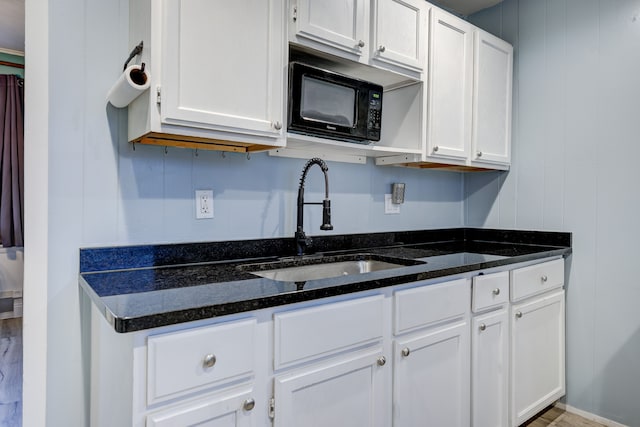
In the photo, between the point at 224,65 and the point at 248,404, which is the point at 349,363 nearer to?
the point at 248,404

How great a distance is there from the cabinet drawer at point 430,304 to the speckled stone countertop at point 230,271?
65 mm

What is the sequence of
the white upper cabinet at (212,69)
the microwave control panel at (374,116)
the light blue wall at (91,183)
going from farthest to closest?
1. the microwave control panel at (374,116)
2. the light blue wall at (91,183)
3. the white upper cabinet at (212,69)

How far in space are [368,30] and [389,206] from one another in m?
0.97

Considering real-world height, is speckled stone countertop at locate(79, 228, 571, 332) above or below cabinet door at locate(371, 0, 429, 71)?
below

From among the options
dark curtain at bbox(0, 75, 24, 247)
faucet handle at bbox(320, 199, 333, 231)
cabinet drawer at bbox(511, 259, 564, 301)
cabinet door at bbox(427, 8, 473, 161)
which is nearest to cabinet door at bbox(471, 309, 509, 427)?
cabinet drawer at bbox(511, 259, 564, 301)

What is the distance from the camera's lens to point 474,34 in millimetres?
2236

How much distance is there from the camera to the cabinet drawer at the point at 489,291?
1710 mm

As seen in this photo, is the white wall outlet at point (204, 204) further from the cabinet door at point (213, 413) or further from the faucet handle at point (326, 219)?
the cabinet door at point (213, 413)

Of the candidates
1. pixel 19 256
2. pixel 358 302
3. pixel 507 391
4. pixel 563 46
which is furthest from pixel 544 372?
pixel 19 256

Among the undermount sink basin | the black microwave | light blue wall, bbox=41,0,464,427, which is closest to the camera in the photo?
light blue wall, bbox=41,0,464,427

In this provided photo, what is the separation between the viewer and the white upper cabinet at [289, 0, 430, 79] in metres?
1.54

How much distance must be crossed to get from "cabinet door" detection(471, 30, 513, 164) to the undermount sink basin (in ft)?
2.77

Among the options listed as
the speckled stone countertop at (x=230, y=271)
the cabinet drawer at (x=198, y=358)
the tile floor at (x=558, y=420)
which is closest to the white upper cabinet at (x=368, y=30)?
the speckled stone countertop at (x=230, y=271)

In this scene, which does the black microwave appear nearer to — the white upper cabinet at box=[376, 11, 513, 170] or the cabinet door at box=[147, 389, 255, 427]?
the white upper cabinet at box=[376, 11, 513, 170]
